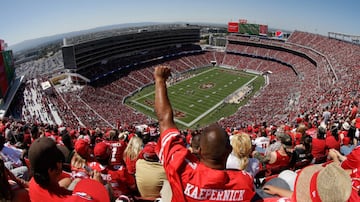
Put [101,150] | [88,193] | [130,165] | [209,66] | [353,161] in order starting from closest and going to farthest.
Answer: [88,193] < [353,161] < [101,150] < [130,165] < [209,66]

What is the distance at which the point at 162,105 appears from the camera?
243 centimetres

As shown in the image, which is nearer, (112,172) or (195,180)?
(195,180)

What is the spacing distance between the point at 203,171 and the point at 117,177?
122 inches

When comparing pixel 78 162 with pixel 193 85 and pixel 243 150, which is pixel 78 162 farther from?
pixel 193 85

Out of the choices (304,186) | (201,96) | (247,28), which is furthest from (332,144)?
(247,28)

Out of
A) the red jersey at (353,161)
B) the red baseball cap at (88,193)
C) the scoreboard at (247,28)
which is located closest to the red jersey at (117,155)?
the red baseball cap at (88,193)

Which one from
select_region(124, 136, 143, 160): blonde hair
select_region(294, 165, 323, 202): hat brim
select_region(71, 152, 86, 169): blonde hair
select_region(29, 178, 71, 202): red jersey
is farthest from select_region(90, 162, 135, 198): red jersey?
select_region(294, 165, 323, 202): hat brim

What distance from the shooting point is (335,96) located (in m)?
26.2

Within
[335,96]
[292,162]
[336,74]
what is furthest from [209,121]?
[292,162]

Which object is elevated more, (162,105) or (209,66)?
(162,105)

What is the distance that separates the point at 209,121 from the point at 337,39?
42144 millimetres

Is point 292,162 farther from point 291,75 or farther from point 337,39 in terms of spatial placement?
point 337,39

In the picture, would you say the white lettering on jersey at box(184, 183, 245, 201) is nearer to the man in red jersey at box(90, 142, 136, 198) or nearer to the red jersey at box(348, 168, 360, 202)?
the red jersey at box(348, 168, 360, 202)

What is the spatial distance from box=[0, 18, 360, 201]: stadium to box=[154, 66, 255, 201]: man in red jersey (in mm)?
5122
